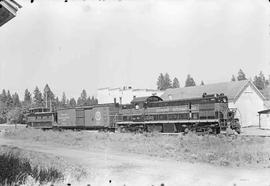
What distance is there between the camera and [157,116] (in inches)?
1157

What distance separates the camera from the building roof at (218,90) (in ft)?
161

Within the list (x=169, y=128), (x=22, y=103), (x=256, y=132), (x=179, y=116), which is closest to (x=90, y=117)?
(x=169, y=128)

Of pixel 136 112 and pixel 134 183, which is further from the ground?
pixel 136 112

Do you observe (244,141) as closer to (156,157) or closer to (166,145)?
(166,145)

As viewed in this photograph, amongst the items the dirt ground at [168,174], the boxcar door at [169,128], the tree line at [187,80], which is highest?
the tree line at [187,80]

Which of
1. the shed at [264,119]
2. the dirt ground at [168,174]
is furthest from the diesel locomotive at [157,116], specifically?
the shed at [264,119]

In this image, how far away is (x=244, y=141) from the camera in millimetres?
19828

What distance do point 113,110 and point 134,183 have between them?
24.8 m

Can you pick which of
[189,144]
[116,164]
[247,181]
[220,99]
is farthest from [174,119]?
[247,181]

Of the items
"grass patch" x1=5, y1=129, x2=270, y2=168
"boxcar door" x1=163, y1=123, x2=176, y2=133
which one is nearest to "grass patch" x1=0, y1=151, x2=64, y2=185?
"grass patch" x1=5, y1=129, x2=270, y2=168

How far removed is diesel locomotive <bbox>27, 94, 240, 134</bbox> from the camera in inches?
1012

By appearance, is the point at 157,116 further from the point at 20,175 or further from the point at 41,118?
the point at 20,175

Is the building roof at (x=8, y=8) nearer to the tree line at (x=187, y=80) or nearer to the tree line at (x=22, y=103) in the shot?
the tree line at (x=22, y=103)

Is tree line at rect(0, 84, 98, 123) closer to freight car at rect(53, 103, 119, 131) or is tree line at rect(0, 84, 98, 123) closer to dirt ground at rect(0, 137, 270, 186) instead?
freight car at rect(53, 103, 119, 131)
